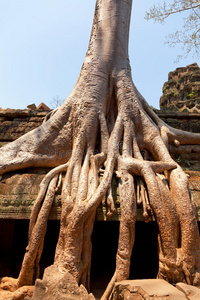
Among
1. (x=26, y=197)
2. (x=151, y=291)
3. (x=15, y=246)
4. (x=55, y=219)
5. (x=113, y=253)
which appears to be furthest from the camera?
(x=113, y=253)

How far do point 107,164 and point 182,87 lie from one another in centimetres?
1101

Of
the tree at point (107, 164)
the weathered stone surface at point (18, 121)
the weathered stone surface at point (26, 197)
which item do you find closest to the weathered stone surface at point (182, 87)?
the tree at point (107, 164)

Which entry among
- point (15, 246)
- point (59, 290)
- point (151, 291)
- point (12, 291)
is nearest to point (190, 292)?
point (151, 291)

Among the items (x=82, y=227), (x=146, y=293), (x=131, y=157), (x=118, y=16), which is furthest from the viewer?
(x=118, y=16)

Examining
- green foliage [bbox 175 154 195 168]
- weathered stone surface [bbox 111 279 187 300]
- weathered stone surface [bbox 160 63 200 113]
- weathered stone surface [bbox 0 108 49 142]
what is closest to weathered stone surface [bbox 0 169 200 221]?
weathered stone surface [bbox 111 279 187 300]

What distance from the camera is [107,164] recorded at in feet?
9.56

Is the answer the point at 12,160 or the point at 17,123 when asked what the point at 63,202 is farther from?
the point at 17,123

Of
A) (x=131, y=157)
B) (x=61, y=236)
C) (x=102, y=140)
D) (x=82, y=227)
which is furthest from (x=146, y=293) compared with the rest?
(x=102, y=140)

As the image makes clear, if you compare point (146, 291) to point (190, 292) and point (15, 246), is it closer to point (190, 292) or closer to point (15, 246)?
point (190, 292)

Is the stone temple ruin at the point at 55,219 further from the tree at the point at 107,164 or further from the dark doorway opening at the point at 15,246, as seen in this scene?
the tree at the point at 107,164

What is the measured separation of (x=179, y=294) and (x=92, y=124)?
2294 millimetres

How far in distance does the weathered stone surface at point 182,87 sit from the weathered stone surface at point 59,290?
33.6ft

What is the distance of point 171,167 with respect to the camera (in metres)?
2.91

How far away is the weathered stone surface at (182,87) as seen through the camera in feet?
38.1
